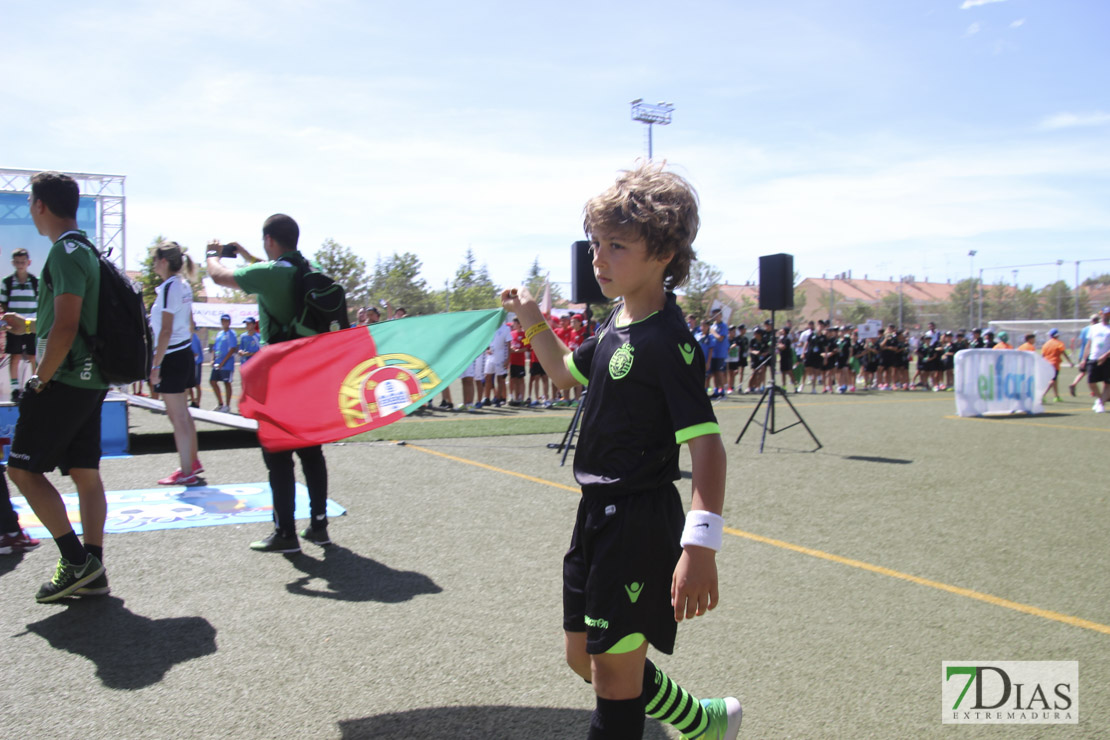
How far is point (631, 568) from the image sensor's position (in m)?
2.17

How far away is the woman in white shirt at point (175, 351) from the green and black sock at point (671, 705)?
5.82m

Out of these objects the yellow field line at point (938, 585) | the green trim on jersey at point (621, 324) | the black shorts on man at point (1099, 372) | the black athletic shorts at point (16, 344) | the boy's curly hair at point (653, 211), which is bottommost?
the yellow field line at point (938, 585)

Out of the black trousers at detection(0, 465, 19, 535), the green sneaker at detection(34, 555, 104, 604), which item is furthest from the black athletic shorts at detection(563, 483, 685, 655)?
the black trousers at detection(0, 465, 19, 535)

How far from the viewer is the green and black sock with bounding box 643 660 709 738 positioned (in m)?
2.45

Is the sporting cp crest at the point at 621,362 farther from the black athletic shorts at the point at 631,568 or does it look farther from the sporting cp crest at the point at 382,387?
the sporting cp crest at the point at 382,387

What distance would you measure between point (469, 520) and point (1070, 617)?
4.01 meters

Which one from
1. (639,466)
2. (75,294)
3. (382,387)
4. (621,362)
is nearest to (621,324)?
(621,362)

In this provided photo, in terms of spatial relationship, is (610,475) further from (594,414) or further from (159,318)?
(159,318)

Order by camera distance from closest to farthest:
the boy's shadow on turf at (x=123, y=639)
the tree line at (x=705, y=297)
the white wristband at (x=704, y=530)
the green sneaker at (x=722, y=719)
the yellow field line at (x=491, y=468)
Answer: the white wristband at (x=704, y=530) < the green sneaker at (x=722, y=719) < the boy's shadow on turf at (x=123, y=639) < the yellow field line at (x=491, y=468) < the tree line at (x=705, y=297)

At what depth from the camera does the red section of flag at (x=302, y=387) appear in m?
4.08

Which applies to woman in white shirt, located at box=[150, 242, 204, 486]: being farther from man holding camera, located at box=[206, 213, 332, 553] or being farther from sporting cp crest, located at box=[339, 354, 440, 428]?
sporting cp crest, located at box=[339, 354, 440, 428]

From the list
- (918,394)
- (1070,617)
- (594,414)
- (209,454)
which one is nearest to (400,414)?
(594,414)

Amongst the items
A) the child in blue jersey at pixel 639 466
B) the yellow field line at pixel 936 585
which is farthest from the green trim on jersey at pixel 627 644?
the yellow field line at pixel 936 585

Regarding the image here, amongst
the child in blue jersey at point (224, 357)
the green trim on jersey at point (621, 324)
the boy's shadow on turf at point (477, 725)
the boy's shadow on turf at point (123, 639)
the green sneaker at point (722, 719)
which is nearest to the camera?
the green trim on jersey at point (621, 324)
